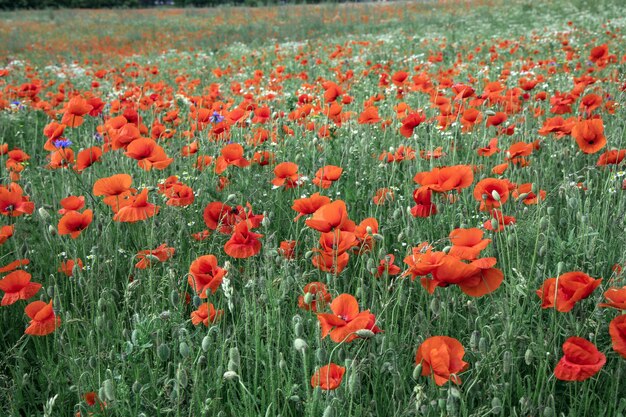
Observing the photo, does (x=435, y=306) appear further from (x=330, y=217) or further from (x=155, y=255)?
(x=155, y=255)

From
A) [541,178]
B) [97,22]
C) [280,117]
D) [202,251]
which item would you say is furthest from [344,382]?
[97,22]

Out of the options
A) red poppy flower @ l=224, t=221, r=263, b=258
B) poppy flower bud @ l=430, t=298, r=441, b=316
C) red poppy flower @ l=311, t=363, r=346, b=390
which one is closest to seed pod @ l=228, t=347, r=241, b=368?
red poppy flower @ l=311, t=363, r=346, b=390

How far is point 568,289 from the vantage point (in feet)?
4.70

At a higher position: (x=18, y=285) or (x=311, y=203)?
(x=311, y=203)

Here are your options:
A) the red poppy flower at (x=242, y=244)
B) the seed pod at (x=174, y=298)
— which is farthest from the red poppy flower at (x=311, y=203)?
the seed pod at (x=174, y=298)

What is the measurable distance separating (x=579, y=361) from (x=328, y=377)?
57 centimetres

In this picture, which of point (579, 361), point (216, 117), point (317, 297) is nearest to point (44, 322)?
point (317, 297)

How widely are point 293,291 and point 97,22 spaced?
2618cm

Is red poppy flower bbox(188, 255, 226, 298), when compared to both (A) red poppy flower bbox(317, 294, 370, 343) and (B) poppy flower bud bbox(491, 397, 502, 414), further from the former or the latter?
(B) poppy flower bud bbox(491, 397, 502, 414)

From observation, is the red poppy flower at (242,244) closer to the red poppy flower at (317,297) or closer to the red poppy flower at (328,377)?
the red poppy flower at (317,297)

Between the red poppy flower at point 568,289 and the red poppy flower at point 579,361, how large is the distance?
120 mm

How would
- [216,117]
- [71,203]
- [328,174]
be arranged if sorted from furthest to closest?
[216,117] < [328,174] < [71,203]

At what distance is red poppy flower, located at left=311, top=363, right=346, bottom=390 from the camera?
4.42ft

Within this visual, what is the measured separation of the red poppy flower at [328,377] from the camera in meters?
1.35
